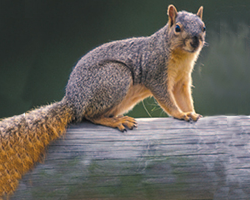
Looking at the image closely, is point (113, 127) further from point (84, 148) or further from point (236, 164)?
point (236, 164)

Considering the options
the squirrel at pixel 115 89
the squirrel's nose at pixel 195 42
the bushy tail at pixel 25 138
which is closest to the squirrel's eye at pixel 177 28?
the squirrel at pixel 115 89

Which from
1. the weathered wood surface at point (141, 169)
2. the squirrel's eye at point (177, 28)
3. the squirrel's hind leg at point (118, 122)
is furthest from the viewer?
the squirrel's eye at point (177, 28)

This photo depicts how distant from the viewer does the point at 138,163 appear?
1.52 meters

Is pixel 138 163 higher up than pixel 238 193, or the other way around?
pixel 138 163

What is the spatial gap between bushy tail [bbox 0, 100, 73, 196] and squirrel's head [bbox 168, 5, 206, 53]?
723 mm

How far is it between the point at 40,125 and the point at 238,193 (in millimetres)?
996

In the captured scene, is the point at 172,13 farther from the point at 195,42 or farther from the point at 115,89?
the point at 115,89

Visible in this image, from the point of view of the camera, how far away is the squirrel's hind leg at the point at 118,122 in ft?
5.53

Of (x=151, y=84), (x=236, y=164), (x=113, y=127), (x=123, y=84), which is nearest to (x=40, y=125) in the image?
(x=113, y=127)

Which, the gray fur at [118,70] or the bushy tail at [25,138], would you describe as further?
the gray fur at [118,70]

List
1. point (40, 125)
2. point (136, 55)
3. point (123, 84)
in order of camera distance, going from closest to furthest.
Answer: point (40, 125) < point (123, 84) < point (136, 55)

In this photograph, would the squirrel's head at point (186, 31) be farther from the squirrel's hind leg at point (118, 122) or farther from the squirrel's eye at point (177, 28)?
the squirrel's hind leg at point (118, 122)

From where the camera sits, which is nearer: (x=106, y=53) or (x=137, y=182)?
(x=137, y=182)

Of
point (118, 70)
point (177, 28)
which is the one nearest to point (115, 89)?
point (118, 70)
